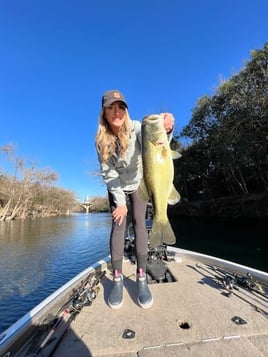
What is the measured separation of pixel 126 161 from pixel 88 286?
170cm

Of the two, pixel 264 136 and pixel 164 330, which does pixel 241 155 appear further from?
pixel 164 330

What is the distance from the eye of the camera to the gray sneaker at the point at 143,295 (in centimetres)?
262

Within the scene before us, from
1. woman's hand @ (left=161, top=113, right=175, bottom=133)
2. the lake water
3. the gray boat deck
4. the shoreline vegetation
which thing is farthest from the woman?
the shoreline vegetation

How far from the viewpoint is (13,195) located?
2201 inches

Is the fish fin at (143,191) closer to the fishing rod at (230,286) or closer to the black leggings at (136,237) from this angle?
the black leggings at (136,237)

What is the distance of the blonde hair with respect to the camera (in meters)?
2.98

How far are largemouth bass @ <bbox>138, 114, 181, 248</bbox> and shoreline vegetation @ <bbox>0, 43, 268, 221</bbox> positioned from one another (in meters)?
22.7

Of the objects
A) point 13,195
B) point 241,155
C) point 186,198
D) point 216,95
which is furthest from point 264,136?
point 13,195

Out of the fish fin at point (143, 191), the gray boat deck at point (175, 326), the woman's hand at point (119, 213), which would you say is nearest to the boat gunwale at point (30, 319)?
the gray boat deck at point (175, 326)

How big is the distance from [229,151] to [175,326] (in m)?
27.6

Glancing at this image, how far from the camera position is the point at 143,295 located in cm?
271

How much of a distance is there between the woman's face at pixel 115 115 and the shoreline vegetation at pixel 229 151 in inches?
878

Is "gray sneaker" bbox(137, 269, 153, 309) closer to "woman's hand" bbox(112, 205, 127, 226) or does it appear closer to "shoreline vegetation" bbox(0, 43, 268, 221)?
"woman's hand" bbox(112, 205, 127, 226)

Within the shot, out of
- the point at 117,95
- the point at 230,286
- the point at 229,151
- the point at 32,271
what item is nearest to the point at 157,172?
the point at 117,95
